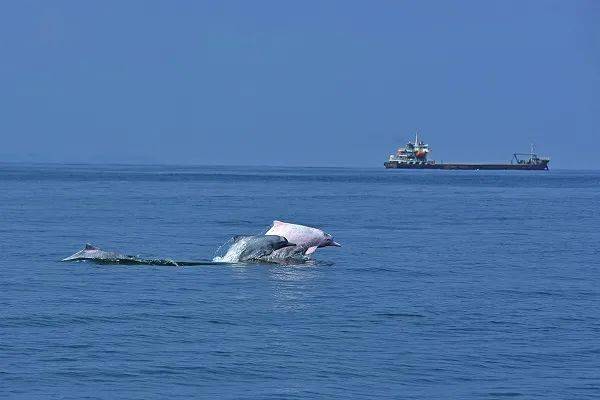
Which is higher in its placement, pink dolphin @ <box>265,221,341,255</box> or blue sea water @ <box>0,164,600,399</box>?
pink dolphin @ <box>265,221,341,255</box>

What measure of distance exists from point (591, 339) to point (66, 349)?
1275 cm

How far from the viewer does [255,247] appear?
4397 centimetres

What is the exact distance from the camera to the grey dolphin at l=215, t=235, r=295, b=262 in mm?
43812

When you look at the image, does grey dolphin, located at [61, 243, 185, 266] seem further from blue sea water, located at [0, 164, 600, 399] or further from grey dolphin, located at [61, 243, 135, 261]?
blue sea water, located at [0, 164, 600, 399]

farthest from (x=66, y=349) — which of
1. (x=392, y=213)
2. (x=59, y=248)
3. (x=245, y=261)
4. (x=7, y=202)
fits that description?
(x=7, y=202)

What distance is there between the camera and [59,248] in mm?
49094

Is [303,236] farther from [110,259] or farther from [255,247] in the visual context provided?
[110,259]

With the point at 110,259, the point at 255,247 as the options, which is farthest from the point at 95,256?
the point at 255,247

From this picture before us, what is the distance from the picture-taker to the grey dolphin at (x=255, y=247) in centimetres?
4381

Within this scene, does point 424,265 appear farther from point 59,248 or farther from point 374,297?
point 59,248

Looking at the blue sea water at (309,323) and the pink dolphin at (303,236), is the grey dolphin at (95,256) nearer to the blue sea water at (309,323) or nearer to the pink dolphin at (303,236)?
the blue sea water at (309,323)

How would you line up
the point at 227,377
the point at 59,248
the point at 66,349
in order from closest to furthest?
the point at 227,377, the point at 66,349, the point at 59,248


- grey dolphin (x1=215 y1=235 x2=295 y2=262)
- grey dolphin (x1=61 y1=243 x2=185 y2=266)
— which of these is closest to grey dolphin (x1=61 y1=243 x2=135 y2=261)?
grey dolphin (x1=61 y1=243 x2=185 y2=266)

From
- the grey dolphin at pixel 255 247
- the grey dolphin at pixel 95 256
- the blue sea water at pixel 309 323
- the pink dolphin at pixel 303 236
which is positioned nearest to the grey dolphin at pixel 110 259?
the grey dolphin at pixel 95 256
